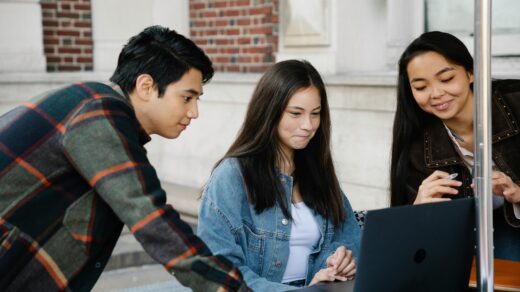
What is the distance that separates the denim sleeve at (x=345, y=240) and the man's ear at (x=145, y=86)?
1.07 metres

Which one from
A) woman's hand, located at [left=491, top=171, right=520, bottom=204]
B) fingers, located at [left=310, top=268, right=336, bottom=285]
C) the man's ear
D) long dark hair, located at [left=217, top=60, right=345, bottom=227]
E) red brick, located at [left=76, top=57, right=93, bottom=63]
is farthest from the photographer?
red brick, located at [left=76, top=57, right=93, bottom=63]

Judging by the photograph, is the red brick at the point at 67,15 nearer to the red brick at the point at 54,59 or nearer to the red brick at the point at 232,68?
the red brick at the point at 54,59

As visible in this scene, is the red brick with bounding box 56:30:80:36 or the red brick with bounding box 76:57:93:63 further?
the red brick with bounding box 76:57:93:63

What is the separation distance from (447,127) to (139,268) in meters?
3.63

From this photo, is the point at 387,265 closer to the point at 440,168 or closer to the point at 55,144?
the point at 55,144

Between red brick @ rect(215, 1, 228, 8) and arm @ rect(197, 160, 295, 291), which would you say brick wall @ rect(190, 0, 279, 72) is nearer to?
red brick @ rect(215, 1, 228, 8)

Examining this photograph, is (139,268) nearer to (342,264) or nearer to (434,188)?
(342,264)

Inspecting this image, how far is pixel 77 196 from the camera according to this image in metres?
2.00

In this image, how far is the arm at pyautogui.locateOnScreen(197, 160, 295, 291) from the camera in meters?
2.69

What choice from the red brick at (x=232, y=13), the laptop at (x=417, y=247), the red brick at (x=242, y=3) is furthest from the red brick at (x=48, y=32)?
the laptop at (x=417, y=247)

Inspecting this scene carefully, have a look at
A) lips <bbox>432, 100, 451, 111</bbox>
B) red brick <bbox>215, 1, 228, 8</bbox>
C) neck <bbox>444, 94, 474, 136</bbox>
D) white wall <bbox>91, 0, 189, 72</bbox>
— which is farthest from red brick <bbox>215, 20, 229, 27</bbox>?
lips <bbox>432, 100, 451, 111</bbox>

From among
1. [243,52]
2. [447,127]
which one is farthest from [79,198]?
[243,52]

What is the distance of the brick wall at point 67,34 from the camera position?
8148 millimetres

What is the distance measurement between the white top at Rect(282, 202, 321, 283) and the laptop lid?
0.78 m
